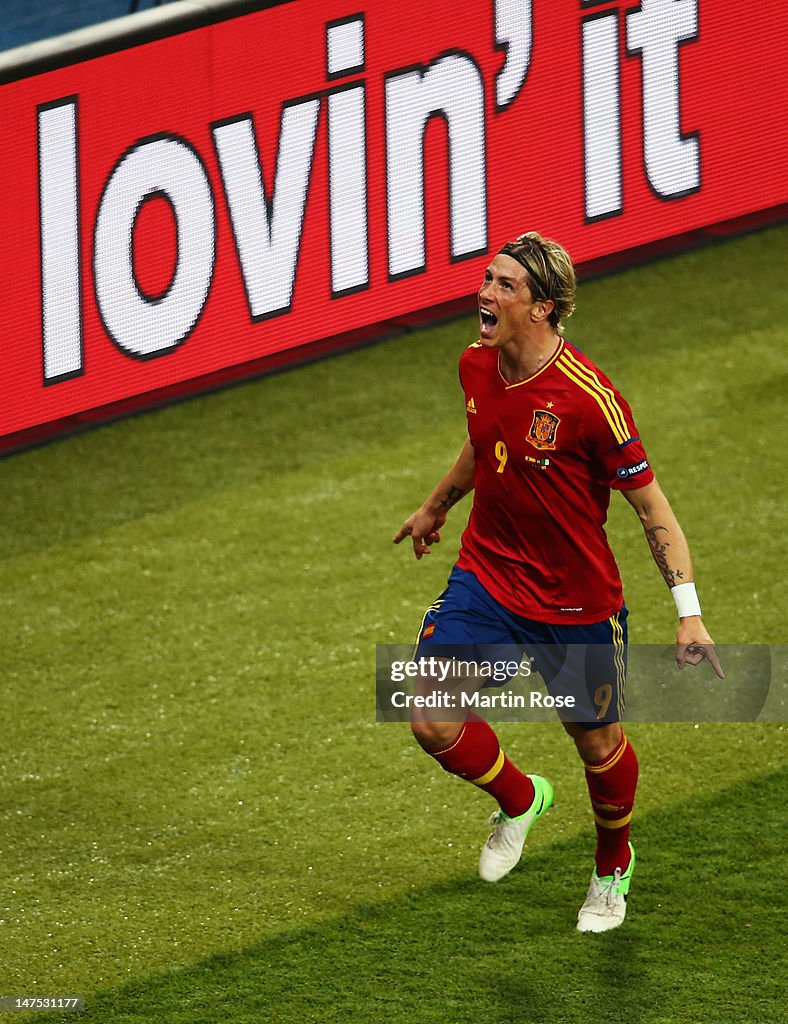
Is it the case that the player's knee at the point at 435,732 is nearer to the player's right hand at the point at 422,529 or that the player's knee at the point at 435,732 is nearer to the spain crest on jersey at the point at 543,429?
the player's right hand at the point at 422,529

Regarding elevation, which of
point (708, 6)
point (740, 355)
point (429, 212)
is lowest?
point (740, 355)

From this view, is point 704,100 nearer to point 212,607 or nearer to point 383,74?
point 383,74

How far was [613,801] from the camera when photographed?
477cm

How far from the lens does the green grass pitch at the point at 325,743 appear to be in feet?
15.5

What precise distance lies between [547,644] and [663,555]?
0.44 metres

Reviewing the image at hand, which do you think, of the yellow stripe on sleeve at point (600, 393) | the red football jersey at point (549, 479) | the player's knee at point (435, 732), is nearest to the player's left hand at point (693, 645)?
the red football jersey at point (549, 479)

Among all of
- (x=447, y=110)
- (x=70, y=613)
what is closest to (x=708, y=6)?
(x=447, y=110)

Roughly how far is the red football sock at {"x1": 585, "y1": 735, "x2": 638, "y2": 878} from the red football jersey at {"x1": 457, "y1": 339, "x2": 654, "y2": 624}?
0.40m

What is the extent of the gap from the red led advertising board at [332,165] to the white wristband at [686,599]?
1837 mm

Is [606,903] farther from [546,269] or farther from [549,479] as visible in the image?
[546,269]

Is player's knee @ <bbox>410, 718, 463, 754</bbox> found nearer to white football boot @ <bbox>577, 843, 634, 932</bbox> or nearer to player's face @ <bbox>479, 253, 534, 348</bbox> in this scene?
white football boot @ <bbox>577, 843, 634, 932</bbox>

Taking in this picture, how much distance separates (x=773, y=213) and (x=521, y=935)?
6.04m

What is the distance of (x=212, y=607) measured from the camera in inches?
271

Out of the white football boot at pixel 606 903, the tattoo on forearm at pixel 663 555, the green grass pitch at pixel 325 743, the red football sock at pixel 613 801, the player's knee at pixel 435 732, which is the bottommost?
the green grass pitch at pixel 325 743
